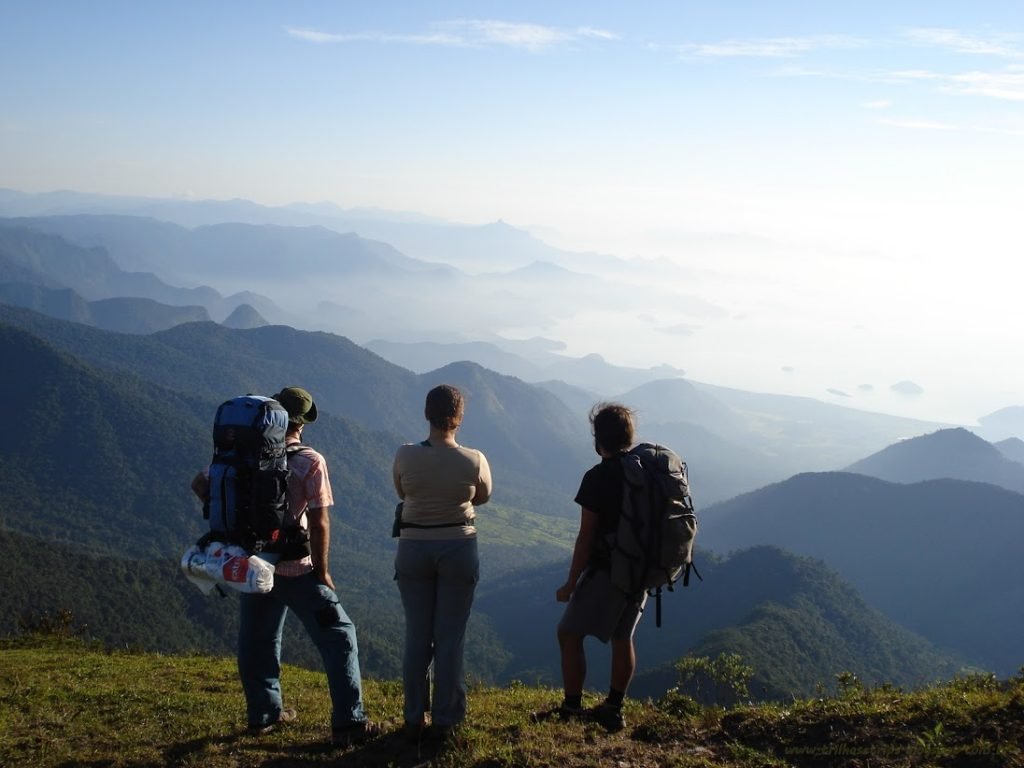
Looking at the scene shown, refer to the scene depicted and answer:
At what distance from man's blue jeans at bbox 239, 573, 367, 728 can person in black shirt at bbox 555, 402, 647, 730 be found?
1.78m

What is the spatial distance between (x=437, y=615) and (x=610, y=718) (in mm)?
1811

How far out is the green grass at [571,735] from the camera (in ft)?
20.0

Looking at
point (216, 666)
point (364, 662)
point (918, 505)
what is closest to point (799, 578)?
point (364, 662)

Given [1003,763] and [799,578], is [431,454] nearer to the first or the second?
[1003,763]

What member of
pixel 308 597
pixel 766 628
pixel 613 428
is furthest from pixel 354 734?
pixel 766 628

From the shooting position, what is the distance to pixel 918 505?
17850 centimetres

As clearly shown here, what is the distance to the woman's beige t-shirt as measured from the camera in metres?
6.29

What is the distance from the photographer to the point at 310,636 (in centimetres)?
675

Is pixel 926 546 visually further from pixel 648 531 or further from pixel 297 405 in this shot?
pixel 297 405

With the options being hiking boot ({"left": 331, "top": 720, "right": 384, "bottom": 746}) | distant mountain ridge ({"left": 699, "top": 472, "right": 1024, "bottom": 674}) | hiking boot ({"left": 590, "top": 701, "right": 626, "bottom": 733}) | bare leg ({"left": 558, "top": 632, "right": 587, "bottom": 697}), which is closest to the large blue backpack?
hiking boot ({"left": 331, "top": 720, "right": 384, "bottom": 746})

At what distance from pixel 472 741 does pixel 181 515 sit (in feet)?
545

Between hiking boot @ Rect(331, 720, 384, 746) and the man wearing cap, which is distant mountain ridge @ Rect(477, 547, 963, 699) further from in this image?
the man wearing cap

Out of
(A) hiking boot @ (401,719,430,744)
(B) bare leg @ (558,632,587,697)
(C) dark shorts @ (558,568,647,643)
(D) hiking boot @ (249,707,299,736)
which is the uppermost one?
(C) dark shorts @ (558,568,647,643)

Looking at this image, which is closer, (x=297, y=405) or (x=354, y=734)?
(x=354, y=734)
